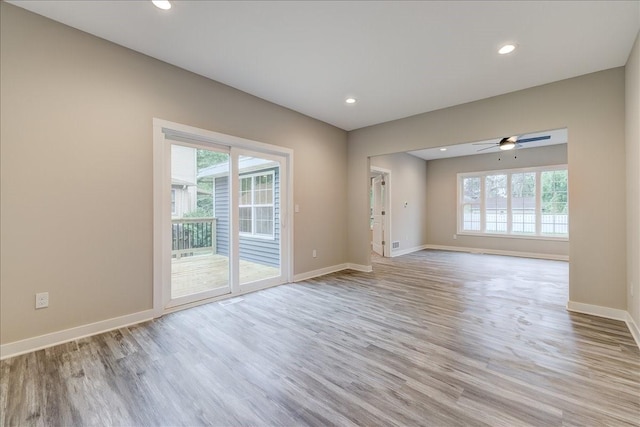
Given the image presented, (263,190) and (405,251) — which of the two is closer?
(263,190)

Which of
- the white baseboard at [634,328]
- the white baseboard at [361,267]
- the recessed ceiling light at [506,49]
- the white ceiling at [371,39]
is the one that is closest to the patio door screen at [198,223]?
the white ceiling at [371,39]

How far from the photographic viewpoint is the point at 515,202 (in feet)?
23.8

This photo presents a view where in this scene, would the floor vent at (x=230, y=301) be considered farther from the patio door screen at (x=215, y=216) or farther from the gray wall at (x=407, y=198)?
the gray wall at (x=407, y=198)

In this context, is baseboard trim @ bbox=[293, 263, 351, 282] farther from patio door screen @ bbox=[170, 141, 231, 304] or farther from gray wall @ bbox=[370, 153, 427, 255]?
gray wall @ bbox=[370, 153, 427, 255]

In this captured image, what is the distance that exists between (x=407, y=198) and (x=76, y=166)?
706 cm

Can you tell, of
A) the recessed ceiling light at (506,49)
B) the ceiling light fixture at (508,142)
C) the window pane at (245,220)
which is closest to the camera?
the recessed ceiling light at (506,49)

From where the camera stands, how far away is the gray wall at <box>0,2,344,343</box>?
2.23 meters

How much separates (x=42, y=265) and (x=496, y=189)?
29.6ft

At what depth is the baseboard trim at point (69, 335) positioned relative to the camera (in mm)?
2208

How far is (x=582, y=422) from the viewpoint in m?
1.52

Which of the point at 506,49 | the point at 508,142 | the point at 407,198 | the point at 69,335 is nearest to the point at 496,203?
the point at 407,198

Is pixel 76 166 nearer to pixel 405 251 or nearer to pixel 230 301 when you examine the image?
pixel 230 301

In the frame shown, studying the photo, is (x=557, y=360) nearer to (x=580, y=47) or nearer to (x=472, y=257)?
(x=580, y=47)

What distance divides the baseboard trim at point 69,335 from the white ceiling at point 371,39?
2759 millimetres
